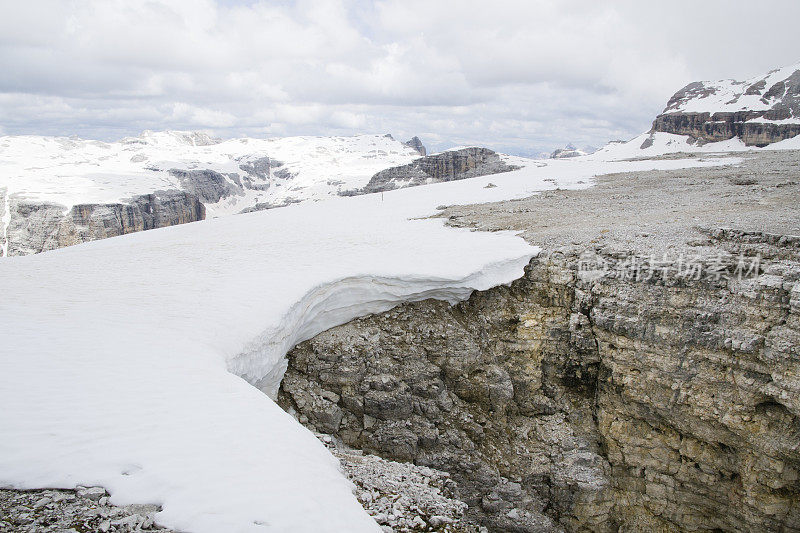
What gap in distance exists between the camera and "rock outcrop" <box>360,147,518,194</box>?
269 ft

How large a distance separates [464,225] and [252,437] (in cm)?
1590

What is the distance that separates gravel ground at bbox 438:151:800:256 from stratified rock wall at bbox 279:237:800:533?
1.23 m

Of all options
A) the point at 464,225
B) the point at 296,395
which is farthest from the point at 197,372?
the point at 464,225

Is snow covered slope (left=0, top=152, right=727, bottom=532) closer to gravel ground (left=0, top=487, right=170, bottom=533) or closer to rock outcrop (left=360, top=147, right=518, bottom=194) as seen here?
gravel ground (left=0, top=487, right=170, bottom=533)

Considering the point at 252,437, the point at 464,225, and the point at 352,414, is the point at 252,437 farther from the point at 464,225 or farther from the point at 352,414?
the point at 464,225

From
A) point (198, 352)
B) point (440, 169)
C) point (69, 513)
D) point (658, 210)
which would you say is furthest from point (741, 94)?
point (69, 513)

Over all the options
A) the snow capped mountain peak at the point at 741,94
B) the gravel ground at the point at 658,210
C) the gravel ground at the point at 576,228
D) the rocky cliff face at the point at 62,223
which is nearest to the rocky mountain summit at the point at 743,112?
the snow capped mountain peak at the point at 741,94

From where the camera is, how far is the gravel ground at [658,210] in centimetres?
1487

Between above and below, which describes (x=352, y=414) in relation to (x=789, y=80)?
below

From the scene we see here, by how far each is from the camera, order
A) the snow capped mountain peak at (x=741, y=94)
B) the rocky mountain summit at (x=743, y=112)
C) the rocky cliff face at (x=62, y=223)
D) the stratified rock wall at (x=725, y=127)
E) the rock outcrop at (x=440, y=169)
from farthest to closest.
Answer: the rocky cliff face at (x=62, y=223)
the snow capped mountain peak at (x=741, y=94)
the rocky mountain summit at (x=743, y=112)
the stratified rock wall at (x=725, y=127)
the rock outcrop at (x=440, y=169)

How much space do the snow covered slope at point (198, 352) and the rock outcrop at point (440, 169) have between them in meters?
63.4

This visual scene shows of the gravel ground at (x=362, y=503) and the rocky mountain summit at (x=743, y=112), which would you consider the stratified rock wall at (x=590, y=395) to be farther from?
the rocky mountain summit at (x=743, y=112)

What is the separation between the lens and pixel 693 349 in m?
12.6

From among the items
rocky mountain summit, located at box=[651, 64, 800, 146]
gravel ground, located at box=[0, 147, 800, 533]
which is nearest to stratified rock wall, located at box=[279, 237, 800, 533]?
gravel ground, located at box=[0, 147, 800, 533]
